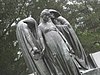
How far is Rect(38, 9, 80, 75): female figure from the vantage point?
8094 millimetres

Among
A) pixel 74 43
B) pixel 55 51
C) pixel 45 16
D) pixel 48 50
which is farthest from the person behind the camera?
pixel 74 43

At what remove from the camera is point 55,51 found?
8156 mm

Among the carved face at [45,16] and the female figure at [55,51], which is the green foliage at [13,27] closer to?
the carved face at [45,16]

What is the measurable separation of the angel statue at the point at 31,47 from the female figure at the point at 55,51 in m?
0.15

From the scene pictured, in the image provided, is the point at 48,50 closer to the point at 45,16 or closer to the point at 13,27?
the point at 45,16

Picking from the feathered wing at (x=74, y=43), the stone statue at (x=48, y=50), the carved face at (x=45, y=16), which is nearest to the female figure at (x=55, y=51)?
the stone statue at (x=48, y=50)

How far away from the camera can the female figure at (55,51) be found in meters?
8.09

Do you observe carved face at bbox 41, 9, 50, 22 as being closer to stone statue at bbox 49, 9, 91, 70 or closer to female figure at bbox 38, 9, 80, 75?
female figure at bbox 38, 9, 80, 75

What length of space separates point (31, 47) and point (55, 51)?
523mm

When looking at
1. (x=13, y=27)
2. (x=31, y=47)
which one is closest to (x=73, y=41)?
(x=31, y=47)

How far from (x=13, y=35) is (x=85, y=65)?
1456 cm

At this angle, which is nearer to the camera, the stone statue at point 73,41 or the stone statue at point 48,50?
the stone statue at point 48,50

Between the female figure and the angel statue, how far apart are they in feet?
0.48

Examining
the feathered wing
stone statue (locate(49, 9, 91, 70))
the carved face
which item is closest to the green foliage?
stone statue (locate(49, 9, 91, 70))
